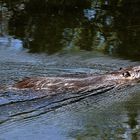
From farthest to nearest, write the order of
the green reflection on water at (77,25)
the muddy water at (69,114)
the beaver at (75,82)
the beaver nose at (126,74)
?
the green reflection on water at (77,25)
the beaver nose at (126,74)
the beaver at (75,82)
the muddy water at (69,114)

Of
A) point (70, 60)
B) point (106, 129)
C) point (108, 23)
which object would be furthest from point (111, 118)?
point (108, 23)

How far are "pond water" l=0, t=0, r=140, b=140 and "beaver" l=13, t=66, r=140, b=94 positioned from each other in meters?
0.17

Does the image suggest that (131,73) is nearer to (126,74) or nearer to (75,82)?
(126,74)

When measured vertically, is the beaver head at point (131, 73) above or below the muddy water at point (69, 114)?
above

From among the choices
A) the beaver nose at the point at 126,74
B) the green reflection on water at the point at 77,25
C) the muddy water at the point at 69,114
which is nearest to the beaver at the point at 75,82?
the beaver nose at the point at 126,74

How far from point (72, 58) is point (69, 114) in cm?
262

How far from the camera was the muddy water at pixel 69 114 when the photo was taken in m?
5.04

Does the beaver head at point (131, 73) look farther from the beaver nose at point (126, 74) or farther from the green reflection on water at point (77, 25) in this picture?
the green reflection on water at point (77, 25)

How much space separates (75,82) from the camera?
636 cm

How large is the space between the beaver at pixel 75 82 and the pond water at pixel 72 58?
0.17 metres

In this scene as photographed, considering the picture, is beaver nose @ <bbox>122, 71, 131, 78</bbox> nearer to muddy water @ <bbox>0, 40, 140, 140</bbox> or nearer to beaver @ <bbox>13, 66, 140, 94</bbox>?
beaver @ <bbox>13, 66, 140, 94</bbox>

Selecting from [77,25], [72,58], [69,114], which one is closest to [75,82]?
[69,114]

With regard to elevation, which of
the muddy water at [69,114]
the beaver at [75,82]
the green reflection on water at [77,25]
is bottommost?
the muddy water at [69,114]

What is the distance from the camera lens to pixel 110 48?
8953 mm
